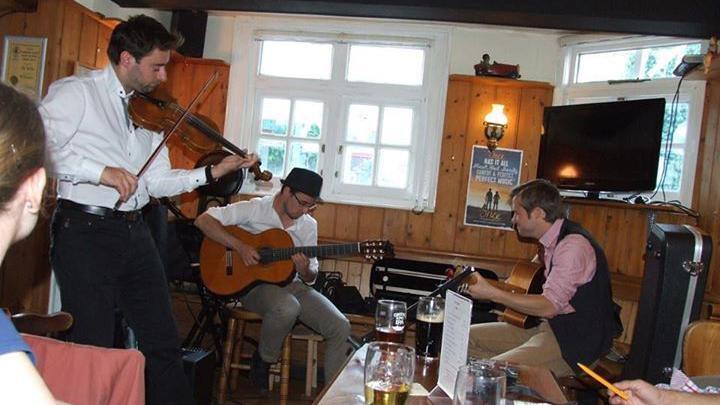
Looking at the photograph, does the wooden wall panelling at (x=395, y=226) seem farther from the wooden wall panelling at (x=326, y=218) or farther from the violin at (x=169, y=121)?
the violin at (x=169, y=121)

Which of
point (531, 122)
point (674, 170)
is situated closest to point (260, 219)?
point (531, 122)

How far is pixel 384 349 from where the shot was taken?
3.86 feet

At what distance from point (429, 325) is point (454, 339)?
39 centimetres

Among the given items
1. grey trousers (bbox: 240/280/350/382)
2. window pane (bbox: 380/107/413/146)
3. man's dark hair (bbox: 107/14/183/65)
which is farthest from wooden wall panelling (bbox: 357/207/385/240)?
man's dark hair (bbox: 107/14/183/65)

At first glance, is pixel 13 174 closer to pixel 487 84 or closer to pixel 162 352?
pixel 162 352

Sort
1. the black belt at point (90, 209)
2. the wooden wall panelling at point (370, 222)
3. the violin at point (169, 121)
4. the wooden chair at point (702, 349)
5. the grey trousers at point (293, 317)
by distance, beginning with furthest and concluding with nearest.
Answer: the wooden wall panelling at point (370, 222) < the grey trousers at point (293, 317) < the violin at point (169, 121) < the black belt at point (90, 209) < the wooden chair at point (702, 349)

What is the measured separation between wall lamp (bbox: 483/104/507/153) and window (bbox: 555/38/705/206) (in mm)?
450

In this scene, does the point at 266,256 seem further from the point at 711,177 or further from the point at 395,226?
the point at 711,177

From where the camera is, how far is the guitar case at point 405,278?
13.4 ft

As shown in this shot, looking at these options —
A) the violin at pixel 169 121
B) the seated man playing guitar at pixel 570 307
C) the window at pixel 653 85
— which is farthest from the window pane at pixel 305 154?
the seated man playing guitar at pixel 570 307

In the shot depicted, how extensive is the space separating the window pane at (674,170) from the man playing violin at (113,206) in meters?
3.25

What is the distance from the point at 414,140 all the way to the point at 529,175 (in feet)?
2.96

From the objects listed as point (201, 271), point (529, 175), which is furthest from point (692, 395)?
point (529, 175)

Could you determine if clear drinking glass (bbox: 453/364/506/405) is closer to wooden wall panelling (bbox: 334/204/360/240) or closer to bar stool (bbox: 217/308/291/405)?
bar stool (bbox: 217/308/291/405)
